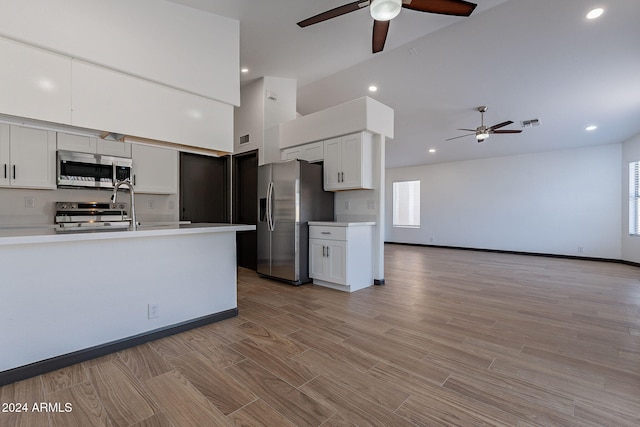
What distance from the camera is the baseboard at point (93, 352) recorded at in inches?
66.9

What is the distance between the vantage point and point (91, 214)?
3.83m

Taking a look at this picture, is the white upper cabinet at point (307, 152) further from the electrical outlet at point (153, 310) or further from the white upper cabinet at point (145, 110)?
the electrical outlet at point (153, 310)

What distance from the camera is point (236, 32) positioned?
3129 millimetres

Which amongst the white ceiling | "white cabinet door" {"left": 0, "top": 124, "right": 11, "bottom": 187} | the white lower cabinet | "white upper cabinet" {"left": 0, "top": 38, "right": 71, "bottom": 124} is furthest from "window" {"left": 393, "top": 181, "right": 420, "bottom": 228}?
"white cabinet door" {"left": 0, "top": 124, "right": 11, "bottom": 187}

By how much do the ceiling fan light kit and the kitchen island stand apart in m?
2.24

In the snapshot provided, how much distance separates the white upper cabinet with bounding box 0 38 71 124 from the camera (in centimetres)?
189

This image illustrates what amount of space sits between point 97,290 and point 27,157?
2613 mm

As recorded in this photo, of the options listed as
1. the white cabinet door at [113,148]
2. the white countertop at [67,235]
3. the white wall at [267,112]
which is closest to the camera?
the white countertop at [67,235]

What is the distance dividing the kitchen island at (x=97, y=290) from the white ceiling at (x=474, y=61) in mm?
2379

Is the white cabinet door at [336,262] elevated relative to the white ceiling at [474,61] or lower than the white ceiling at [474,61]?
lower

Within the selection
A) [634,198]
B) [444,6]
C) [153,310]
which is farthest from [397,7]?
[634,198]

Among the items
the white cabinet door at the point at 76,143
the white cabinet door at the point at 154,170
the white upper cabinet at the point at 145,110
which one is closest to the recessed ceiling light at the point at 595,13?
the white upper cabinet at the point at 145,110

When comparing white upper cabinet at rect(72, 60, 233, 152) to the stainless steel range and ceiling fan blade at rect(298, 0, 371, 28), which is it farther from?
the stainless steel range

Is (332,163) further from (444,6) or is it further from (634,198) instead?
(634,198)
